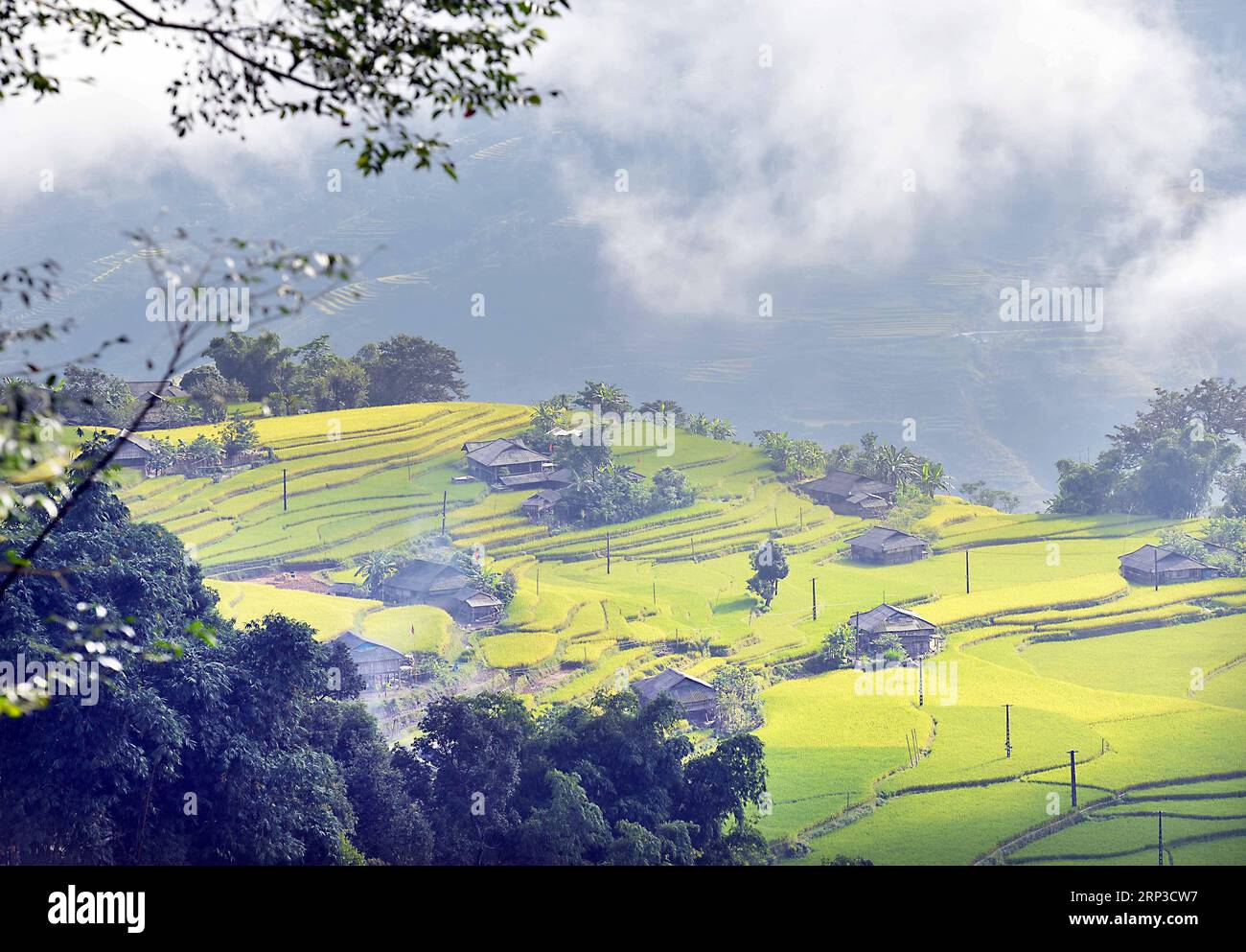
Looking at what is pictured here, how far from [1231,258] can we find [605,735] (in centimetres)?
4256

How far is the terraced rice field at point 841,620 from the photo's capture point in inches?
616

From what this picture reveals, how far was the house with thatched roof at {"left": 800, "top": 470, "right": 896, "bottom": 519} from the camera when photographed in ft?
86.9

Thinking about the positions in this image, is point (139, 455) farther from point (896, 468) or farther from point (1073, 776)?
point (1073, 776)

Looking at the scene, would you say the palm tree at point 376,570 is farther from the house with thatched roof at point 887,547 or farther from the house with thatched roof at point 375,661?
the house with thatched roof at point 887,547

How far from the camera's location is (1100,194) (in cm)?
5706

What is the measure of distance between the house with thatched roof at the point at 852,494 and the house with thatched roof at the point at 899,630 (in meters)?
6.08

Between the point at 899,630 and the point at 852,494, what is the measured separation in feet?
23.1

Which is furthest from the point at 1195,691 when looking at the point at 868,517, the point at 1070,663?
the point at 868,517

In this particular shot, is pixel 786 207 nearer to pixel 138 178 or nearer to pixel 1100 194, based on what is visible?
pixel 1100 194

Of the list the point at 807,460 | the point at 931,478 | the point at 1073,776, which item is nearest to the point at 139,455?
the point at 807,460

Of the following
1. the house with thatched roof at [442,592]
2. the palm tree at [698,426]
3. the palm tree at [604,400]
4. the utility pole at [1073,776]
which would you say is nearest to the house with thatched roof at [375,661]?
the house with thatched roof at [442,592]

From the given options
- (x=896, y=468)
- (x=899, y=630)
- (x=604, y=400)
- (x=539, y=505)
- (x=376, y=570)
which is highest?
(x=604, y=400)

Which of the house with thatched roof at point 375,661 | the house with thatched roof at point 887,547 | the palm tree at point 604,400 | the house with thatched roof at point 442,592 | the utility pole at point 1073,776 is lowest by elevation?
the utility pole at point 1073,776

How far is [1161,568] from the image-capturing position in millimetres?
23594
